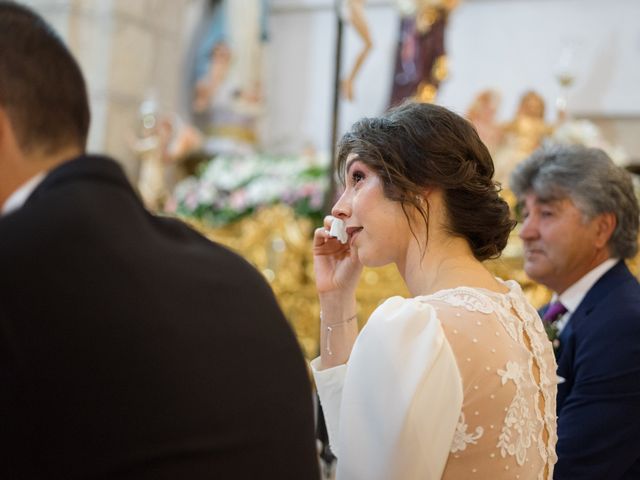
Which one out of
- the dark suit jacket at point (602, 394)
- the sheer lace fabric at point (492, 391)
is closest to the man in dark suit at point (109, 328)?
the sheer lace fabric at point (492, 391)

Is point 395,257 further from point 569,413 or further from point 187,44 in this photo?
point 187,44

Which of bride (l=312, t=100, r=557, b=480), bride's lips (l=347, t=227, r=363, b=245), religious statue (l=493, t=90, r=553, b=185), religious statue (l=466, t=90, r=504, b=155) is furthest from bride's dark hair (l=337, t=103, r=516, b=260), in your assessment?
religious statue (l=466, t=90, r=504, b=155)

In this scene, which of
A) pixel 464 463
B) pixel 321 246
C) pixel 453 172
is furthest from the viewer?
pixel 321 246

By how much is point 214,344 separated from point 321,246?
3.40 feet

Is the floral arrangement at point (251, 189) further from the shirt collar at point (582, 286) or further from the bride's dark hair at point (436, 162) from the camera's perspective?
the bride's dark hair at point (436, 162)

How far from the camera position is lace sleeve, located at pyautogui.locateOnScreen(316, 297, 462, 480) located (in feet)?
5.47

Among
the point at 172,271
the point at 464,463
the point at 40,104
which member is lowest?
the point at 464,463

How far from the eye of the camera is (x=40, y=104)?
1316mm

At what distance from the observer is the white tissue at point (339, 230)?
2.10m

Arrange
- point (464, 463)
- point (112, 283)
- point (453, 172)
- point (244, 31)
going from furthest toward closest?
1. point (244, 31)
2. point (453, 172)
3. point (464, 463)
4. point (112, 283)

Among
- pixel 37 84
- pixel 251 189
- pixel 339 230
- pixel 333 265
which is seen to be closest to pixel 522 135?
pixel 251 189

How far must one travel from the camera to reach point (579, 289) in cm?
→ 276

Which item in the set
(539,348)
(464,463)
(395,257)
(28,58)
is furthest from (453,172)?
(28,58)

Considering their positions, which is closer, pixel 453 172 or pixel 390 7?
pixel 453 172
